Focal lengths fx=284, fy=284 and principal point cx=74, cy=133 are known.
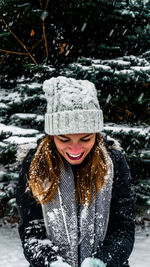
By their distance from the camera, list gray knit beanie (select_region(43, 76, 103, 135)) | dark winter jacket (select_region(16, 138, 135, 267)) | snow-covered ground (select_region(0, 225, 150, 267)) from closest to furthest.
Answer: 1. gray knit beanie (select_region(43, 76, 103, 135))
2. dark winter jacket (select_region(16, 138, 135, 267))
3. snow-covered ground (select_region(0, 225, 150, 267))

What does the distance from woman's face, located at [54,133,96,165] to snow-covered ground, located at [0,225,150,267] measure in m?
2.72

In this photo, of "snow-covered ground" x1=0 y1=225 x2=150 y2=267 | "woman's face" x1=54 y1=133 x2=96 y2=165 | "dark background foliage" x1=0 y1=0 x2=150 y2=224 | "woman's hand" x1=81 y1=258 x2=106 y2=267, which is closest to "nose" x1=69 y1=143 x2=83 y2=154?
"woman's face" x1=54 y1=133 x2=96 y2=165

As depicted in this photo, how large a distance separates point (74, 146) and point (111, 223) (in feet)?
1.97

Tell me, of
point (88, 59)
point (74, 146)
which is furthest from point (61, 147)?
point (88, 59)

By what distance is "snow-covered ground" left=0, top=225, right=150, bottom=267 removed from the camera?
12.5ft

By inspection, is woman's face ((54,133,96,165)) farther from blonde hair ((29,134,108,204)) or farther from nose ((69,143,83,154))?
blonde hair ((29,134,108,204))

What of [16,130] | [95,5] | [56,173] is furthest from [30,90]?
[56,173]

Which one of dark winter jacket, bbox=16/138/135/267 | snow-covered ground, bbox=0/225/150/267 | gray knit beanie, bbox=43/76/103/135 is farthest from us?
snow-covered ground, bbox=0/225/150/267

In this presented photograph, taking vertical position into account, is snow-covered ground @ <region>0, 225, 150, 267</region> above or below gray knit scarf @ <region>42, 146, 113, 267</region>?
below

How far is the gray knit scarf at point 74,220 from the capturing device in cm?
175

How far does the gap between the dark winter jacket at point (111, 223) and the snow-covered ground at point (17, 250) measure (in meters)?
2.33

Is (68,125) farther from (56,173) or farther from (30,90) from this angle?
(30,90)

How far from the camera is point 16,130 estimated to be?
364 cm

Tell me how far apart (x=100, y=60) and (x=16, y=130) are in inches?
58.2
